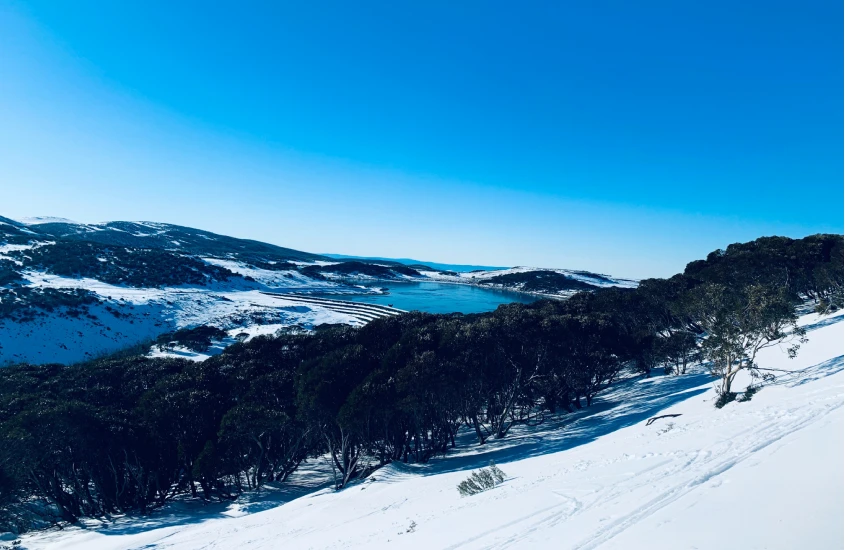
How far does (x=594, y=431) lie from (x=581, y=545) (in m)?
16.2

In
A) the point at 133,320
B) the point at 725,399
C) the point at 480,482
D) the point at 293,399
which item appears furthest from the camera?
the point at 133,320

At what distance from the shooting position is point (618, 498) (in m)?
8.66

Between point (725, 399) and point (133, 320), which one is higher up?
point (725, 399)

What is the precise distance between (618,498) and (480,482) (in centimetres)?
536

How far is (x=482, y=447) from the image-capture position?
75.9ft

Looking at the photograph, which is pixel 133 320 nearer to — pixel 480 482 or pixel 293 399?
pixel 293 399

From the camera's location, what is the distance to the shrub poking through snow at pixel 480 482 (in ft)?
41.3

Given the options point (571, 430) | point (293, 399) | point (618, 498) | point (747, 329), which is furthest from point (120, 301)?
point (747, 329)

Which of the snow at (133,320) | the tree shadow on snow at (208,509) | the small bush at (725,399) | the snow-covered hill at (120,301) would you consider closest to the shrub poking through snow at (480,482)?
the tree shadow on snow at (208,509)

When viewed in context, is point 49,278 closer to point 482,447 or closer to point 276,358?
point 276,358

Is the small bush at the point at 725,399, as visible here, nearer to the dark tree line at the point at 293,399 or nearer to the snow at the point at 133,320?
the dark tree line at the point at 293,399

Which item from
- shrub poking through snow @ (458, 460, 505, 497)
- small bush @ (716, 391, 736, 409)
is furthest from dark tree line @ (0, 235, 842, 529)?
shrub poking through snow @ (458, 460, 505, 497)

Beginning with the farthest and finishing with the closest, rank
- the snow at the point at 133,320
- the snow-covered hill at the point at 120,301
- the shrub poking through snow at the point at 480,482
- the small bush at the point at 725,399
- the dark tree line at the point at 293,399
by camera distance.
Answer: the snow-covered hill at the point at 120,301 → the snow at the point at 133,320 → the dark tree line at the point at 293,399 → the small bush at the point at 725,399 → the shrub poking through snow at the point at 480,482

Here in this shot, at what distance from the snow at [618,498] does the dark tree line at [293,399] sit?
6.03 feet
